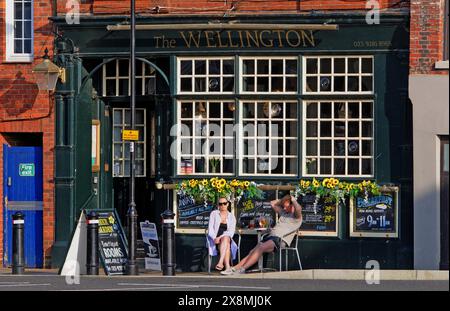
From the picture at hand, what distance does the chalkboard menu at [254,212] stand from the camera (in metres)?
22.3

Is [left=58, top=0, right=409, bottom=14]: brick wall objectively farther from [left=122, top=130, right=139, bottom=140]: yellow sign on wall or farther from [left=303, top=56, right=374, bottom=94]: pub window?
[left=122, top=130, right=139, bottom=140]: yellow sign on wall

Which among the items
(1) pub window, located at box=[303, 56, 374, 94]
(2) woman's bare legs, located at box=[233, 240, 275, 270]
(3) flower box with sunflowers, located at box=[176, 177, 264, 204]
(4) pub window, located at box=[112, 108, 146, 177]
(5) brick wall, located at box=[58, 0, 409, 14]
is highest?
(5) brick wall, located at box=[58, 0, 409, 14]

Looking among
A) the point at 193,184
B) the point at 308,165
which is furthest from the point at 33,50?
the point at 308,165

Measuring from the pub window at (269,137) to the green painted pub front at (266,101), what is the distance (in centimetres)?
2

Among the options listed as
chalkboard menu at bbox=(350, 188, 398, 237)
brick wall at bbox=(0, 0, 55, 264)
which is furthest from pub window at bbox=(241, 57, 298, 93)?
brick wall at bbox=(0, 0, 55, 264)

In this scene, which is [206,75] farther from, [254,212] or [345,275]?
[345,275]

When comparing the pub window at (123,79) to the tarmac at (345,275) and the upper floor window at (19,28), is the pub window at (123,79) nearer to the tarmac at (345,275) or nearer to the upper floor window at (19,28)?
the upper floor window at (19,28)

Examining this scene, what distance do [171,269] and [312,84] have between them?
4283mm

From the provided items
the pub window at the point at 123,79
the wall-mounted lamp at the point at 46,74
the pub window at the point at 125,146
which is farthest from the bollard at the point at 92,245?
the pub window at the point at 123,79

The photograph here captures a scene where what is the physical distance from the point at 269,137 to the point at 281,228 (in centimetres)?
181

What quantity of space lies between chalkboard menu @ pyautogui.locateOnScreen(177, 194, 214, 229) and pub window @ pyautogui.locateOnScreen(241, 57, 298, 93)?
223 centimetres

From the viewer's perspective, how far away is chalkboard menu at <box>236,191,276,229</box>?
2228 cm

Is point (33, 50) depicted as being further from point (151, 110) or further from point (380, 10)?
point (380, 10)
